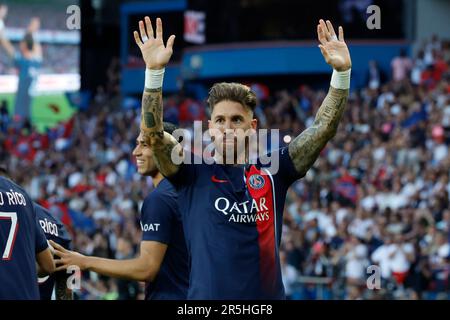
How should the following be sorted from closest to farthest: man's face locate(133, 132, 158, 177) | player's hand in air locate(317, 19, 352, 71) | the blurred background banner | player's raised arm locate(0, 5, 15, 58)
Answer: player's hand in air locate(317, 19, 352, 71) → man's face locate(133, 132, 158, 177) → the blurred background banner → player's raised arm locate(0, 5, 15, 58)

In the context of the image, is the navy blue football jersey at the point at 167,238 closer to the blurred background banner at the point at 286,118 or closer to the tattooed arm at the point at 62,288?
the tattooed arm at the point at 62,288

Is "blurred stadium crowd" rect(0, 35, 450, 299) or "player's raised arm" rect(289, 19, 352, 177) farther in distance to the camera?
"blurred stadium crowd" rect(0, 35, 450, 299)

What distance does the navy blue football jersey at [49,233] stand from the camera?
784cm

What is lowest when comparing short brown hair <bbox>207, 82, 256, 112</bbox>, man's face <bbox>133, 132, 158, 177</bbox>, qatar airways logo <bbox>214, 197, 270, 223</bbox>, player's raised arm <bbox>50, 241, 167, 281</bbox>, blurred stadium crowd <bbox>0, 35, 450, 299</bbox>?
blurred stadium crowd <bbox>0, 35, 450, 299</bbox>

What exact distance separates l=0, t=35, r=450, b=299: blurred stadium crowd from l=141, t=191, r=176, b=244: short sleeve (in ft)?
19.1

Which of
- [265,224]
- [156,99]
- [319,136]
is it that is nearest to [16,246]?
Result: [156,99]

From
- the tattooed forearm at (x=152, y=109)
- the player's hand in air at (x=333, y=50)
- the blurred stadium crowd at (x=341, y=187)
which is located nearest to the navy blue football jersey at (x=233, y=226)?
the tattooed forearm at (x=152, y=109)

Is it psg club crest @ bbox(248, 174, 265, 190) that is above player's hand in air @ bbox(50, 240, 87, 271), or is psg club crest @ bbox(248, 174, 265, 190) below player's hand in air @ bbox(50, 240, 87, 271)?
above

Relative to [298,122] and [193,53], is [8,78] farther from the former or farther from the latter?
[298,122]

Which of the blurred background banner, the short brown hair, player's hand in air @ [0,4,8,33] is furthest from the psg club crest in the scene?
player's hand in air @ [0,4,8,33]

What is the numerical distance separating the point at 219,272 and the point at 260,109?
65.6ft

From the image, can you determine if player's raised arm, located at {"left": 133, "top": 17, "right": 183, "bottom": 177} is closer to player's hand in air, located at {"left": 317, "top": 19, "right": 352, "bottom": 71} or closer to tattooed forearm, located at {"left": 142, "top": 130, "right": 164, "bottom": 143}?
tattooed forearm, located at {"left": 142, "top": 130, "right": 164, "bottom": 143}

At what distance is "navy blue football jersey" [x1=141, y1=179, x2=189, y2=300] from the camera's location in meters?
7.42
